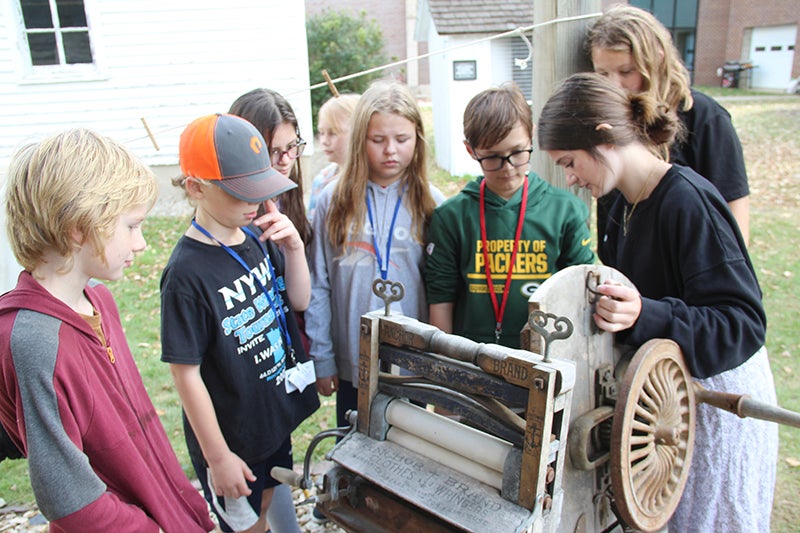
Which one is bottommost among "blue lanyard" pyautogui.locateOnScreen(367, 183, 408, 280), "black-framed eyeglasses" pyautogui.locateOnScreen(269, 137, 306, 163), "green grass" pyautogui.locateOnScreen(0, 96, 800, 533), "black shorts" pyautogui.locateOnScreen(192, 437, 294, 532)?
"green grass" pyautogui.locateOnScreen(0, 96, 800, 533)

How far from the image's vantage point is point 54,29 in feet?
29.5

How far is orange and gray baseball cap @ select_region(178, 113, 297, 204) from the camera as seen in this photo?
6.24 ft

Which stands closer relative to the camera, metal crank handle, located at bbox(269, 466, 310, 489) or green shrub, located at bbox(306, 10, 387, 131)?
metal crank handle, located at bbox(269, 466, 310, 489)

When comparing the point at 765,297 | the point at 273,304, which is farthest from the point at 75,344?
the point at 765,297

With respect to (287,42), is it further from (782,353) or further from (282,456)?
(282,456)

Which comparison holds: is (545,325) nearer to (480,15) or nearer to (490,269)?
(490,269)

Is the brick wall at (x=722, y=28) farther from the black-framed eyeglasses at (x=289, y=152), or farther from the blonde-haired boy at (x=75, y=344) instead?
the blonde-haired boy at (x=75, y=344)

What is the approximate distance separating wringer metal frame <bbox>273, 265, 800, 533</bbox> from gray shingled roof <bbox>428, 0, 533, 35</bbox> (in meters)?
10.3

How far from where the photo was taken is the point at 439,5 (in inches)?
454

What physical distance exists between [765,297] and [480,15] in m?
7.42

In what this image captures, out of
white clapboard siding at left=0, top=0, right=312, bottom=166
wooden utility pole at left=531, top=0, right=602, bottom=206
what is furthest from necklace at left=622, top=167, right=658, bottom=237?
white clapboard siding at left=0, top=0, right=312, bottom=166

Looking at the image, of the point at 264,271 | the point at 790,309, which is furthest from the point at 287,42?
the point at 264,271

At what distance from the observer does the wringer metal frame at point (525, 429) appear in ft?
4.17

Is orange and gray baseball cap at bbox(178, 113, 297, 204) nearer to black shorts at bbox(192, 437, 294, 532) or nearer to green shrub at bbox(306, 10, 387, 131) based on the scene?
black shorts at bbox(192, 437, 294, 532)
